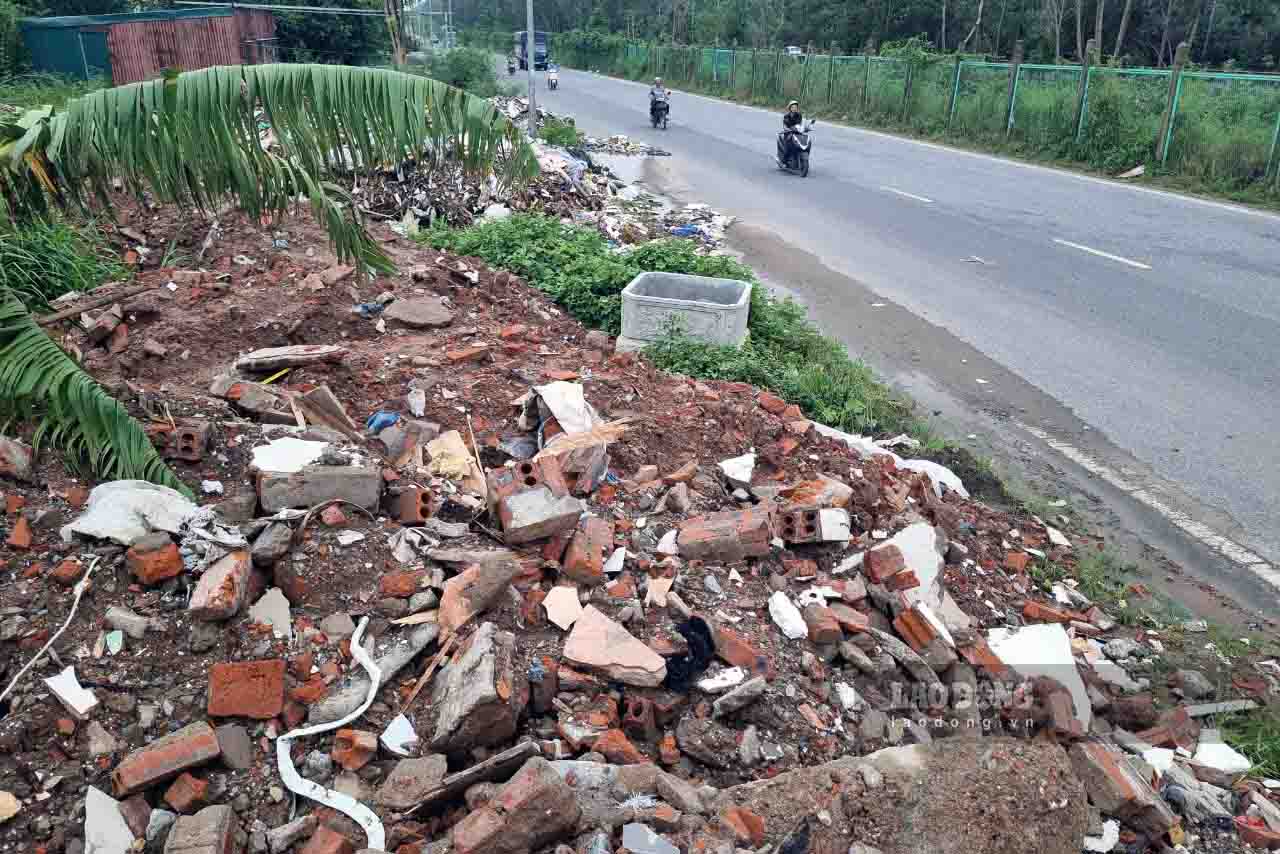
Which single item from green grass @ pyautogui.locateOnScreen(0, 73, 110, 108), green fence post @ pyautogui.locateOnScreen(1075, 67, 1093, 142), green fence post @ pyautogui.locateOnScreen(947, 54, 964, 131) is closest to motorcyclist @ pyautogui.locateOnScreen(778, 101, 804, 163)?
green fence post @ pyautogui.locateOnScreen(1075, 67, 1093, 142)

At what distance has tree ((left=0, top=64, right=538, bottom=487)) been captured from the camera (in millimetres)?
3662

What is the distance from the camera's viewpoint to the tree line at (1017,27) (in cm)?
3173

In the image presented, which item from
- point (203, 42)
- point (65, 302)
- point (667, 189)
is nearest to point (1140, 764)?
point (65, 302)

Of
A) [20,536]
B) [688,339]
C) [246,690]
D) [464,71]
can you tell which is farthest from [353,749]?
[464,71]

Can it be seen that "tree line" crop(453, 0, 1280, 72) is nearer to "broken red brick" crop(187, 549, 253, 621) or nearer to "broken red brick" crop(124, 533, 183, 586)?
"broken red brick" crop(187, 549, 253, 621)

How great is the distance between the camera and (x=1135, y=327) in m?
8.20

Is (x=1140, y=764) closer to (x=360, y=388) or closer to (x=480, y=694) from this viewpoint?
(x=480, y=694)

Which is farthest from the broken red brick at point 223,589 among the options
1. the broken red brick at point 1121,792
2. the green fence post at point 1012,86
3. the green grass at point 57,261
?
the green fence post at point 1012,86

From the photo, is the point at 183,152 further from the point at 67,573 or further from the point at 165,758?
the point at 165,758

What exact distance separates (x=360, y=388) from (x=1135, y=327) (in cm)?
668

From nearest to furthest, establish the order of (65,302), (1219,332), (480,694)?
(480,694) < (65,302) < (1219,332)

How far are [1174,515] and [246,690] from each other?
191 inches

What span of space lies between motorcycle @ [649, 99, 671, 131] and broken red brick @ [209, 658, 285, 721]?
75.2ft

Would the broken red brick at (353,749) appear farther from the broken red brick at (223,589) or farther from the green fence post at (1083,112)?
the green fence post at (1083,112)
